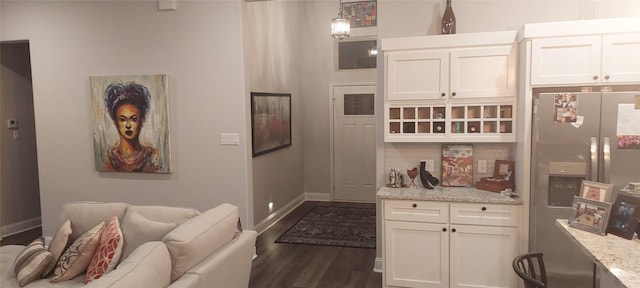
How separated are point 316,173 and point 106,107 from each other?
135 inches

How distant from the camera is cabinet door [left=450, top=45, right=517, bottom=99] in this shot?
3.26 meters

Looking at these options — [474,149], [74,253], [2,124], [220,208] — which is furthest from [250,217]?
[2,124]

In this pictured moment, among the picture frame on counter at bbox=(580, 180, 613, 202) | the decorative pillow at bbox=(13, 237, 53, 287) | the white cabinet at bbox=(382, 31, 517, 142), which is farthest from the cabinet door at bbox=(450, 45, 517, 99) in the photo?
the decorative pillow at bbox=(13, 237, 53, 287)

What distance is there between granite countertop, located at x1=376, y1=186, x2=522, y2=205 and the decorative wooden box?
0.19 feet

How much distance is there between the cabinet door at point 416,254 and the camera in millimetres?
3295

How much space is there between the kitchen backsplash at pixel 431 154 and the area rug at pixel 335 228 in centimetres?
123

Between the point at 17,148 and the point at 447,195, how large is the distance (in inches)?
205

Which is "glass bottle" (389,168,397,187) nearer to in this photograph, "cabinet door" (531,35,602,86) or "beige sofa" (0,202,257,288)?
"cabinet door" (531,35,602,86)

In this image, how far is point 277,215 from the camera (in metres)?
5.77

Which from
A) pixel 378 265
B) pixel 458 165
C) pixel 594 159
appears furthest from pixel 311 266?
pixel 594 159

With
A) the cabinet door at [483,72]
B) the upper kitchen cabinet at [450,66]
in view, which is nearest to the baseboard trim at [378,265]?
the upper kitchen cabinet at [450,66]

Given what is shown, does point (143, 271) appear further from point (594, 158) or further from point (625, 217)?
point (594, 158)

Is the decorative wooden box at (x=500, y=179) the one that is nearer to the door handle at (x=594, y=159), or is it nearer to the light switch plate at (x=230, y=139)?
the door handle at (x=594, y=159)

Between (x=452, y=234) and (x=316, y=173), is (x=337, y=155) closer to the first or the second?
(x=316, y=173)
